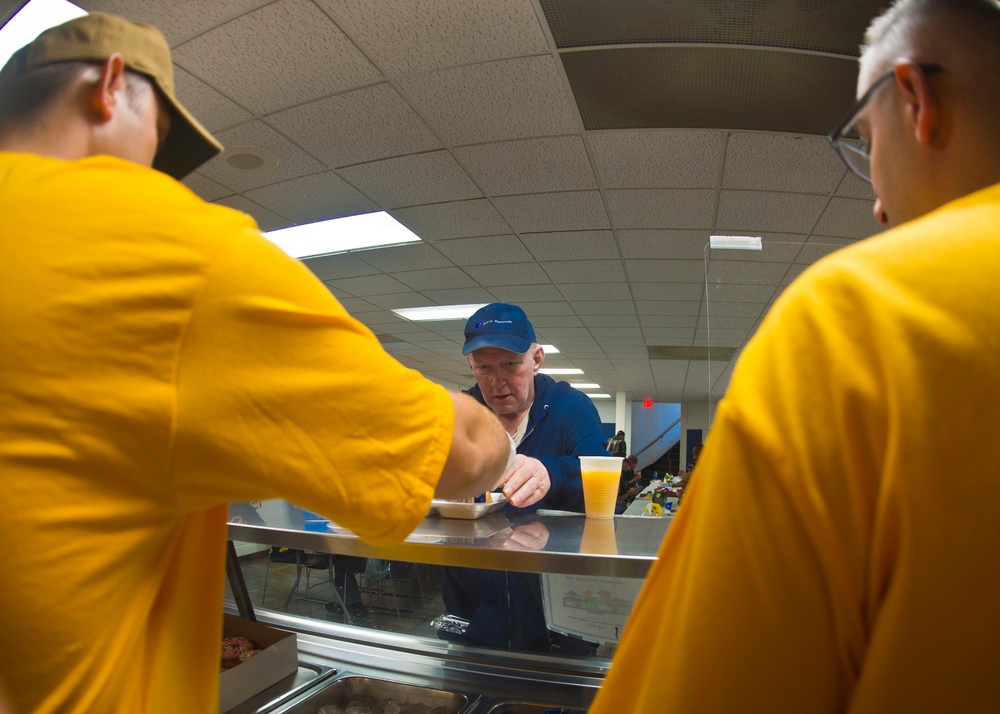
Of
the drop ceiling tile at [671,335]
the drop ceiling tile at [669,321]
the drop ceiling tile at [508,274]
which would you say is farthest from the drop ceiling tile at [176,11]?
the drop ceiling tile at [671,335]

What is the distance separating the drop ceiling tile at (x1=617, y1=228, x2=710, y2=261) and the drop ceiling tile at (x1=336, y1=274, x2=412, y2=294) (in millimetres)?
2636

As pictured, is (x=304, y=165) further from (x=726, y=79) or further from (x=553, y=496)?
(x=553, y=496)

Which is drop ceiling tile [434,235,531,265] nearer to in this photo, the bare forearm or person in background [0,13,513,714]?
the bare forearm

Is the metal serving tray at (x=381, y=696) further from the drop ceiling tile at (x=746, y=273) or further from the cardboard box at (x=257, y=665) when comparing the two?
the drop ceiling tile at (x=746, y=273)

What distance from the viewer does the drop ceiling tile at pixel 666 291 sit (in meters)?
5.67

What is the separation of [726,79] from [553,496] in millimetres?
2256

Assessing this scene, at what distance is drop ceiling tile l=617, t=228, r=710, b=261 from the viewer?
4.41 metres

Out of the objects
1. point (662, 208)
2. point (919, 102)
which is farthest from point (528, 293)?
point (919, 102)

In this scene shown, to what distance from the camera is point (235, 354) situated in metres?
0.49

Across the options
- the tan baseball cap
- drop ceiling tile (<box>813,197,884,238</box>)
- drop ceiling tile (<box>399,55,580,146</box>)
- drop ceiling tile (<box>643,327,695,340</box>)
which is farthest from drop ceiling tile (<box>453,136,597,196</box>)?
drop ceiling tile (<box>643,327,695,340</box>)

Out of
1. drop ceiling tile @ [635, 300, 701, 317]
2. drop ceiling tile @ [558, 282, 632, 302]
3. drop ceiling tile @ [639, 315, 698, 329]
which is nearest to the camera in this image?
drop ceiling tile @ [558, 282, 632, 302]

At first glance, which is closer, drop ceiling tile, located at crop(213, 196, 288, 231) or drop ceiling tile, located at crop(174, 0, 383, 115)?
drop ceiling tile, located at crop(174, 0, 383, 115)

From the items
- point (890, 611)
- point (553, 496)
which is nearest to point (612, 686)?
point (890, 611)

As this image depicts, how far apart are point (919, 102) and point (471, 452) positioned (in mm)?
552
